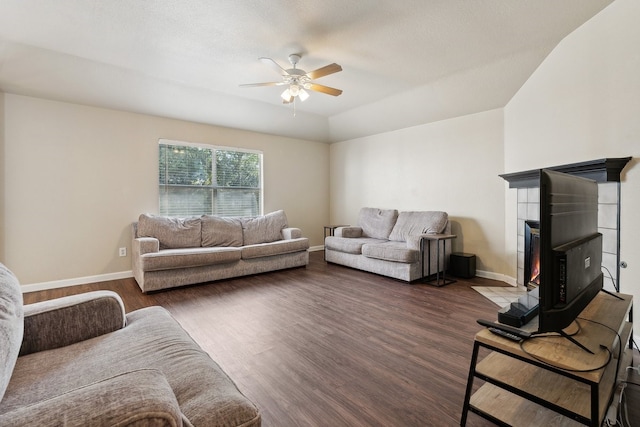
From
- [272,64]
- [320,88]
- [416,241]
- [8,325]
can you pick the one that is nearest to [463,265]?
[416,241]

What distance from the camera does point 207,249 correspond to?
418 cm

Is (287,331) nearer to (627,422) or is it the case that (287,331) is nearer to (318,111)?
(627,422)

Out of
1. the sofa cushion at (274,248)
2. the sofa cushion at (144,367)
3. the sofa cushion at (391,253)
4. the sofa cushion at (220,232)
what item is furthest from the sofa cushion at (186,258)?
the sofa cushion at (144,367)

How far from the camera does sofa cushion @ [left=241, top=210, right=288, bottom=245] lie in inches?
195

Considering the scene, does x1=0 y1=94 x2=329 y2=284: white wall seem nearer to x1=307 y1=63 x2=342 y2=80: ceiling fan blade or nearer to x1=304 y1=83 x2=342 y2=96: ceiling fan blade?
x1=304 y1=83 x2=342 y2=96: ceiling fan blade

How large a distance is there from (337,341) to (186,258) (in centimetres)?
241

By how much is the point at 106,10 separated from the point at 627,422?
443cm

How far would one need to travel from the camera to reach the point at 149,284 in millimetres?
3625

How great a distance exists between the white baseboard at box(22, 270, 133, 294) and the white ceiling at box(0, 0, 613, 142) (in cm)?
241

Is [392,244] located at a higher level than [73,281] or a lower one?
higher

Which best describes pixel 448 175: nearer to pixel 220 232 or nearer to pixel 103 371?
pixel 220 232

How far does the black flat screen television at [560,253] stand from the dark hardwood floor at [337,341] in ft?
2.53

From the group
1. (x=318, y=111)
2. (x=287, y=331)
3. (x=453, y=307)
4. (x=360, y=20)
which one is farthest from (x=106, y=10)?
(x=453, y=307)

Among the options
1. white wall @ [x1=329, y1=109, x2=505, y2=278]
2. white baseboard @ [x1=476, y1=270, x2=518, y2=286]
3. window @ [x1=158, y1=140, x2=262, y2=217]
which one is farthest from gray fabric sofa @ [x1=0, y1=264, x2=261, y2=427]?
white wall @ [x1=329, y1=109, x2=505, y2=278]
